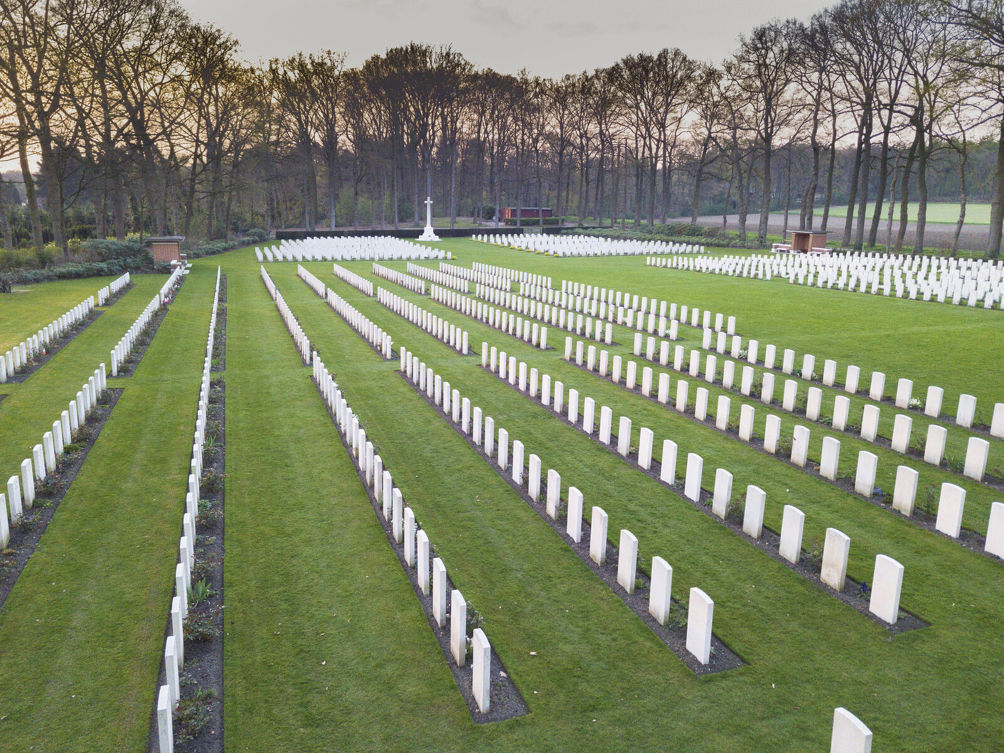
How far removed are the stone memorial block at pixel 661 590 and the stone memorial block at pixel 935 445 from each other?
211 inches

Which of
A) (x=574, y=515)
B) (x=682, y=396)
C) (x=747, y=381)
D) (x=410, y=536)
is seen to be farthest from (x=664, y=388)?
(x=410, y=536)

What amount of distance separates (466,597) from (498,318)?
560 inches

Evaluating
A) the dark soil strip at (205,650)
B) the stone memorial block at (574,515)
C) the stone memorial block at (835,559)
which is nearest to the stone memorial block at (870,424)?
the stone memorial block at (835,559)

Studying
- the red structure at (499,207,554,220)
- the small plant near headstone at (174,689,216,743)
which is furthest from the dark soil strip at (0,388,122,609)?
the red structure at (499,207,554,220)

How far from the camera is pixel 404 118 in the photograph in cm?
6594

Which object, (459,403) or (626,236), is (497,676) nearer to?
(459,403)

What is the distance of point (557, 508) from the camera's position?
758cm

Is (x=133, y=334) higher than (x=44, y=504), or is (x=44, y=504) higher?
(x=133, y=334)

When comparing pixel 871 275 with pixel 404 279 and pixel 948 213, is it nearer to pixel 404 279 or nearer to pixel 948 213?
pixel 404 279

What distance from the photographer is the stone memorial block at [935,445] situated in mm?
8938

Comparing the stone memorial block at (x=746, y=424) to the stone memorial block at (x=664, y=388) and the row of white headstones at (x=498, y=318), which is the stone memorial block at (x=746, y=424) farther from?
the row of white headstones at (x=498, y=318)

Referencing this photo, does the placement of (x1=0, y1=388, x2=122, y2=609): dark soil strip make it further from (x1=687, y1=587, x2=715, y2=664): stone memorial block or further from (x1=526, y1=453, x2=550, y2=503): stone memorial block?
(x1=687, y1=587, x2=715, y2=664): stone memorial block

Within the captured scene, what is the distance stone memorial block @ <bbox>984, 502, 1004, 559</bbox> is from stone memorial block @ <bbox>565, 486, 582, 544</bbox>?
12.3 ft

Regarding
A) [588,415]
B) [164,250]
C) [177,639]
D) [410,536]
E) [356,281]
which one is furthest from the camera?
[164,250]
